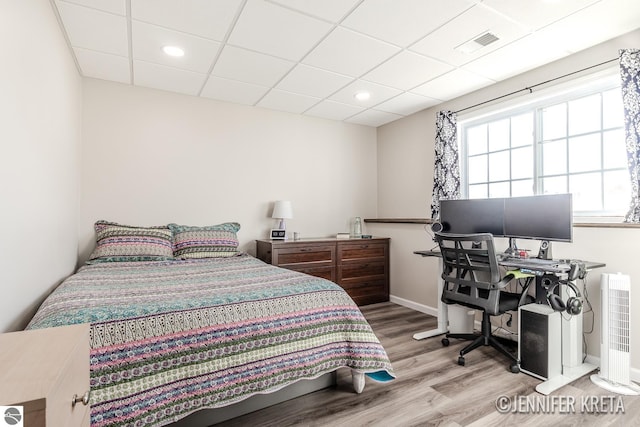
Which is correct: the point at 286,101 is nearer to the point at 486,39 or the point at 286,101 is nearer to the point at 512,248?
the point at 486,39

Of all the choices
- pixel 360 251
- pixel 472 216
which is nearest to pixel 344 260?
pixel 360 251

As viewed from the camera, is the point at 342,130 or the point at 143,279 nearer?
the point at 143,279

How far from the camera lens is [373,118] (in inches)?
174

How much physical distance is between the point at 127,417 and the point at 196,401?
0.28 meters

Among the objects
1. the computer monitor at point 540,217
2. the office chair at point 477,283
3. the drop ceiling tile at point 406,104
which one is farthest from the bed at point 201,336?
the drop ceiling tile at point 406,104

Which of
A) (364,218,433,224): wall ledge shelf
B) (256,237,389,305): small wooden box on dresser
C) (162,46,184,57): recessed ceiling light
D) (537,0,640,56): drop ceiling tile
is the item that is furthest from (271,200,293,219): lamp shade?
(537,0,640,56): drop ceiling tile

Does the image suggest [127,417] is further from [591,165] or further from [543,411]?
[591,165]

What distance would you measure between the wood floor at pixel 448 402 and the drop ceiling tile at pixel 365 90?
258 cm

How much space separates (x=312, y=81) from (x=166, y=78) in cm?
142

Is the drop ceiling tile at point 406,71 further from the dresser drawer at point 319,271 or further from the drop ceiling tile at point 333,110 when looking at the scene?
the dresser drawer at point 319,271

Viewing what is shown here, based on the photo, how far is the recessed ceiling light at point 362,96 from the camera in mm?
3529

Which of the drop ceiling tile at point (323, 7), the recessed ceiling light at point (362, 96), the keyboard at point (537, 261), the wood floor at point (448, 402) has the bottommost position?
the wood floor at point (448, 402)

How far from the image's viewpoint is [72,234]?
9.37ft

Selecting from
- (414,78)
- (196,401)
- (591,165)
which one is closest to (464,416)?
(196,401)
